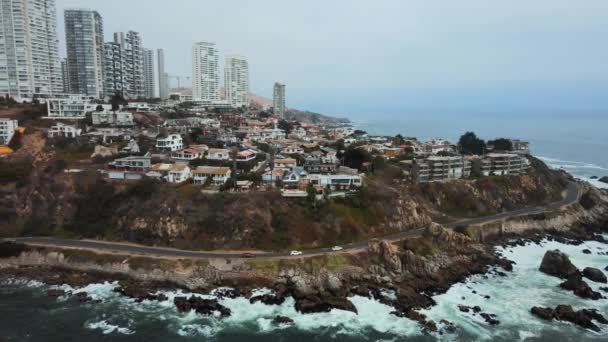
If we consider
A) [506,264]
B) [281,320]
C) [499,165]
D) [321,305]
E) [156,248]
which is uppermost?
[499,165]

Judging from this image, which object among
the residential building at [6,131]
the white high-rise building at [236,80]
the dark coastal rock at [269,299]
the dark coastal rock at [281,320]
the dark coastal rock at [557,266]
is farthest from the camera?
the white high-rise building at [236,80]

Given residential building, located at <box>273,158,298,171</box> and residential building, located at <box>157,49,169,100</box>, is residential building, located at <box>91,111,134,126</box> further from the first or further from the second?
residential building, located at <box>157,49,169,100</box>

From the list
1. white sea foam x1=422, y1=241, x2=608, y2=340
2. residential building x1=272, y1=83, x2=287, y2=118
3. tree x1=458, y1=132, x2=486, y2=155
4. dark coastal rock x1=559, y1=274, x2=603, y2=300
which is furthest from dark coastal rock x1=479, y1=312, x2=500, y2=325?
residential building x1=272, y1=83, x2=287, y2=118

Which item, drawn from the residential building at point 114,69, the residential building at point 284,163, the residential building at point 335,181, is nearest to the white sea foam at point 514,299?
the residential building at point 335,181

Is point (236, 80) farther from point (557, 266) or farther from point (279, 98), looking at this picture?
point (557, 266)

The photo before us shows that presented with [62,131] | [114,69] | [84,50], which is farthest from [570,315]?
[114,69]

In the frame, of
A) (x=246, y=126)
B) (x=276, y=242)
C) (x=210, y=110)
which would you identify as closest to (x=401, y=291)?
(x=276, y=242)

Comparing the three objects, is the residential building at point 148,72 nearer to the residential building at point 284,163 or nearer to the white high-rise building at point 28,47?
the white high-rise building at point 28,47
